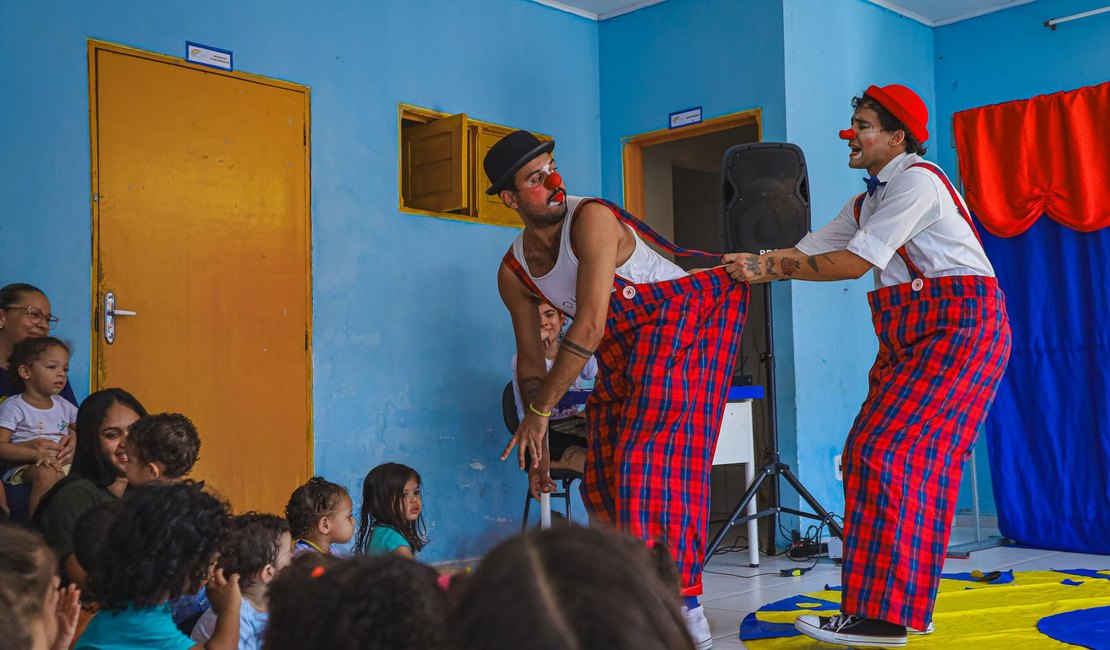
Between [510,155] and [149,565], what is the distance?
4.77 ft

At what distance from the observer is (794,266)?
3008 millimetres

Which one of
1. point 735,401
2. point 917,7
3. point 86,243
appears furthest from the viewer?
point 917,7

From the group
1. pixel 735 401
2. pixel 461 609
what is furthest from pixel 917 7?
pixel 461 609

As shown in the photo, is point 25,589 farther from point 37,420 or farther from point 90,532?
point 37,420

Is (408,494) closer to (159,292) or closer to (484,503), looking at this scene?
(159,292)

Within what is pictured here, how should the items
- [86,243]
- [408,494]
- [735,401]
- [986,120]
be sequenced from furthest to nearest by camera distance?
[986,120] → [735,401] → [86,243] → [408,494]

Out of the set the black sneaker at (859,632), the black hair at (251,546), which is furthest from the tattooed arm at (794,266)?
the black hair at (251,546)

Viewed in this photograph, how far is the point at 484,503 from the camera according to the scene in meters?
5.43

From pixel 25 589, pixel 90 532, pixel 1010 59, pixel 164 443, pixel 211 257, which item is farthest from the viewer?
pixel 1010 59

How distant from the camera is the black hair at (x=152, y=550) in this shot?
5.97 ft

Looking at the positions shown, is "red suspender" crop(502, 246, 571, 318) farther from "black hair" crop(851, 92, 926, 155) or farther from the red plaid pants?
"black hair" crop(851, 92, 926, 155)

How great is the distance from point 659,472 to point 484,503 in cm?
269

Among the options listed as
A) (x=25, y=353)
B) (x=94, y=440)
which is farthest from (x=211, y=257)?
(x=94, y=440)

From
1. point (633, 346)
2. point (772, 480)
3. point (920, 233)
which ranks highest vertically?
point (920, 233)
